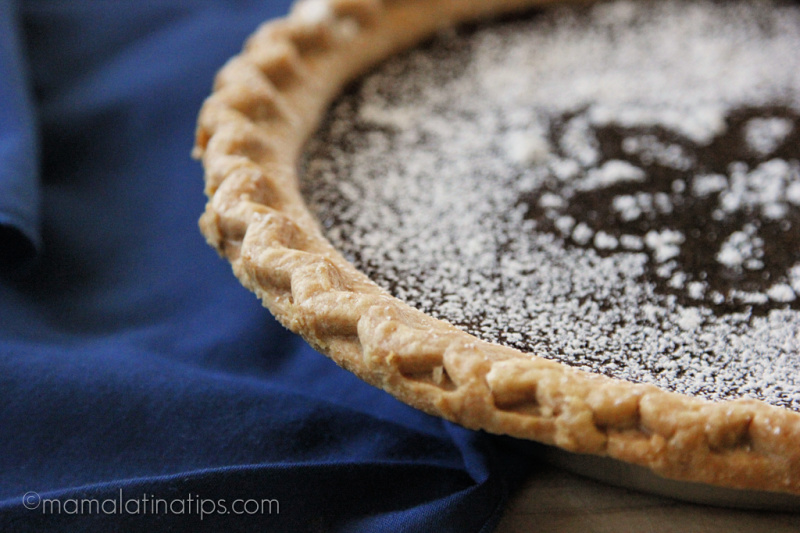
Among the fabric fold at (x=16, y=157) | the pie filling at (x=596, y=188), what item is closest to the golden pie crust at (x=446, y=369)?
the pie filling at (x=596, y=188)

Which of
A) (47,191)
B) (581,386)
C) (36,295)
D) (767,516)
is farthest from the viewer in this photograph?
(47,191)

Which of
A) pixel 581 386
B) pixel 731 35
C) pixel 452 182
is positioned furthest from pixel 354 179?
pixel 731 35

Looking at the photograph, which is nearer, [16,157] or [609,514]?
[609,514]

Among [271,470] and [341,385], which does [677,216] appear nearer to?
[341,385]

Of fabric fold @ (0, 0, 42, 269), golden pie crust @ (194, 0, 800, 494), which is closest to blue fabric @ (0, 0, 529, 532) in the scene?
fabric fold @ (0, 0, 42, 269)

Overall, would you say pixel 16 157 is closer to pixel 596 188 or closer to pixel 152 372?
pixel 152 372

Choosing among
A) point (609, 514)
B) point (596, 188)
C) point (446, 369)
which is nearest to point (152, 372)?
point (446, 369)

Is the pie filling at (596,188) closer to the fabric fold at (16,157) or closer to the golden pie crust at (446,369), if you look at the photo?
the golden pie crust at (446,369)
